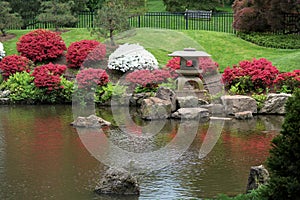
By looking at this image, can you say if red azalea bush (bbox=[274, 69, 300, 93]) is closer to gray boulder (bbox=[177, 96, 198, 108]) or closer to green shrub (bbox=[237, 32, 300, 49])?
gray boulder (bbox=[177, 96, 198, 108])

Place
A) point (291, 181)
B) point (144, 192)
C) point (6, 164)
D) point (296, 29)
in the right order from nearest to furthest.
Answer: point (291, 181), point (144, 192), point (6, 164), point (296, 29)

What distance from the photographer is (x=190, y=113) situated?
1875 centimetres

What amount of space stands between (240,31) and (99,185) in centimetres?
2069

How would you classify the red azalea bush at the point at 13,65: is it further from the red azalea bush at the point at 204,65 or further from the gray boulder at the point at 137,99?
the red azalea bush at the point at 204,65

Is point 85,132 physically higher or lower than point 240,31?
lower

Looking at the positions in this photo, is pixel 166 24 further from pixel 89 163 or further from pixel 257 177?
pixel 257 177

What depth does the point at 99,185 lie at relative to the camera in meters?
11.0

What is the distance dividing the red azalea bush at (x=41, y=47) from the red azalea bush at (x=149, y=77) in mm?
4255

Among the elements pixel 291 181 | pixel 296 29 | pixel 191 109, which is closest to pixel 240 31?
pixel 296 29

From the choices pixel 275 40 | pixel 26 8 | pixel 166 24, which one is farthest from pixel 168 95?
pixel 26 8

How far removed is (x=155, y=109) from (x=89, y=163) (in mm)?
6070

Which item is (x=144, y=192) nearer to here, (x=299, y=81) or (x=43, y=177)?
(x=43, y=177)

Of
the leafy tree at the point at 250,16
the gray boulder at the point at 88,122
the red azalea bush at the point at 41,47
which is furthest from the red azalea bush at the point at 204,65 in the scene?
the gray boulder at the point at 88,122

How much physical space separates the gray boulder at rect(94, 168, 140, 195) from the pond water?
21 centimetres
